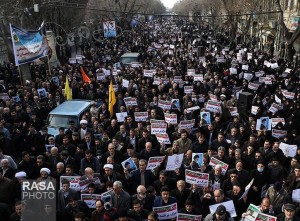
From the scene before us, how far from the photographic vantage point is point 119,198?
283 inches

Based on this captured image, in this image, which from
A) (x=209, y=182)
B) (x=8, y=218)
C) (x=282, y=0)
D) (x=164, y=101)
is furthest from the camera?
(x=282, y=0)

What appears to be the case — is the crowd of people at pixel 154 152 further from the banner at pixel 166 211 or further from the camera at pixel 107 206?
the banner at pixel 166 211

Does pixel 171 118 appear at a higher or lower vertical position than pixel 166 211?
lower

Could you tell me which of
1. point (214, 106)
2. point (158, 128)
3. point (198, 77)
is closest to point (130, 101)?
point (214, 106)

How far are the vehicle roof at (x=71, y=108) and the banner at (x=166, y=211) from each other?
619 centimetres

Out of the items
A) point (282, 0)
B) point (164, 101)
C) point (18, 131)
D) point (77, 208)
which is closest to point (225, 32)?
point (282, 0)

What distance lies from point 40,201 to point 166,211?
7.15ft

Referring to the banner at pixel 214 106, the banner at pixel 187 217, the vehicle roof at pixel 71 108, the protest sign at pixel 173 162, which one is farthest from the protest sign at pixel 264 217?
the vehicle roof at pixel 71 108

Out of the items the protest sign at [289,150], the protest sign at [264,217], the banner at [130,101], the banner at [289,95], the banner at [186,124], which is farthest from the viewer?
the banner at [289,95]

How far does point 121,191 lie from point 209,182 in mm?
1859

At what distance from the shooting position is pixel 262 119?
11.4 metres

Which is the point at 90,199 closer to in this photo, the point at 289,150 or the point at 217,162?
the point at 217,162

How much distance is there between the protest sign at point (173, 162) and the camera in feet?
27.9

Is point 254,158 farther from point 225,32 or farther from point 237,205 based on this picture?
point 225,32
